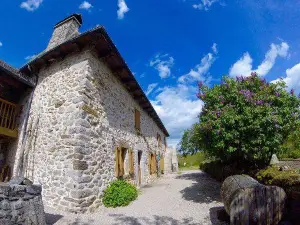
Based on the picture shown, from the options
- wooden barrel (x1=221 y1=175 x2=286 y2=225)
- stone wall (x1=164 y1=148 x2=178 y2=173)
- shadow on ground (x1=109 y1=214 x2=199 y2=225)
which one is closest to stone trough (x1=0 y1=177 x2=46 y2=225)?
shadow on ground (x1=109 y1=214 x2=199 y2=225)

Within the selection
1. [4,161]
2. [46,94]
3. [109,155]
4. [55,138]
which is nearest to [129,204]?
[109,155]

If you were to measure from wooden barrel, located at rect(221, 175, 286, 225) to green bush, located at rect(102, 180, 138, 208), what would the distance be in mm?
3695

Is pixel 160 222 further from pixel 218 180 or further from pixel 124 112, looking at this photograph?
pixel 218 180

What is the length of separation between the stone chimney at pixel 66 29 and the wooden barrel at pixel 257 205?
9041mm

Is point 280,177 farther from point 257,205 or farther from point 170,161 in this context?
point 170,161

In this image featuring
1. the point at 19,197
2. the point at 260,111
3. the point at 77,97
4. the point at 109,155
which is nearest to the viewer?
the point at 19,197

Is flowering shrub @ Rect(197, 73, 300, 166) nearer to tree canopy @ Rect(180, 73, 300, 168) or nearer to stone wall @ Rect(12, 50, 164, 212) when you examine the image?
tree canopy @ Rect(180, 73, 300, 168)

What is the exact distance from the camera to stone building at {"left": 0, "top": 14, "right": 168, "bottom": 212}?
19.4 ft

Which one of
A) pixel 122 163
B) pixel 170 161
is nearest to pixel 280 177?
pixel 122 163

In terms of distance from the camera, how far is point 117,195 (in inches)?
265

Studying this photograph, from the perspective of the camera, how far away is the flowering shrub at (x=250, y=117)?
18.1 feet

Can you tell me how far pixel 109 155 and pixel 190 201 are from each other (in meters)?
3.23

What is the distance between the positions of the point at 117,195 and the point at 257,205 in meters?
4.32

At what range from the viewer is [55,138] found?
638 centimetres
